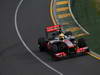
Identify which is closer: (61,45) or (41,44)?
(61,45)

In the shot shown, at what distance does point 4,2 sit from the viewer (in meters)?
37.8

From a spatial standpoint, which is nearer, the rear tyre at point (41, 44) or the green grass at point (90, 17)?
the rear tyre at point (41, 44)

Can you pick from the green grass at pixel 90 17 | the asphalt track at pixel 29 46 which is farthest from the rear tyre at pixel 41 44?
the green grass at pixel 90 17

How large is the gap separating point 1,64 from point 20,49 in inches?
118

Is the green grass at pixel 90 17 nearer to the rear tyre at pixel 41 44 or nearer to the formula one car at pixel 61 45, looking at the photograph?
the formula one car at pixel 61 45

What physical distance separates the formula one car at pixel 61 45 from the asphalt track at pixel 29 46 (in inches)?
17.2

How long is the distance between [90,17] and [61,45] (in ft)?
26.1

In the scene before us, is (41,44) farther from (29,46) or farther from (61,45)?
(61,45)

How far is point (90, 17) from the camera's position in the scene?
3119 cm

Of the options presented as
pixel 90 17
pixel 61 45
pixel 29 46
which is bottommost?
pixel 29 46

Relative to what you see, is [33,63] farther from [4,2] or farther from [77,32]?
[4,2]

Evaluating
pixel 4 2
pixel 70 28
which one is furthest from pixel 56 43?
pixel 4 2

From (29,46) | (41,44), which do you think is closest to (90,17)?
(29,46)

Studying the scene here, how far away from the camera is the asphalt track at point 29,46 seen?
2212 cm
